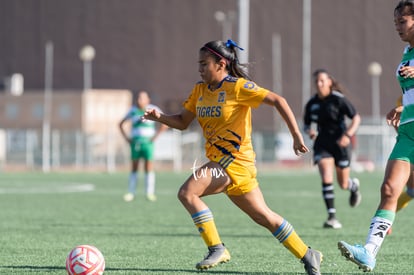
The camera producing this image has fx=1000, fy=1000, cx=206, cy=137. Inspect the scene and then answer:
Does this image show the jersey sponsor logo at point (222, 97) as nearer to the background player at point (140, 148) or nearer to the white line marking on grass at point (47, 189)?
the background player at point (140, 148)

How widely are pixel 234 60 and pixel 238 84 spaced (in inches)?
11.9

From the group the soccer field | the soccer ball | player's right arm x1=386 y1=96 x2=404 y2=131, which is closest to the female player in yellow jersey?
the soccer field

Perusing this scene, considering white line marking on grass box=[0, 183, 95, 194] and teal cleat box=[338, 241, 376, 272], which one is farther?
white line marking on grass box=[0, 183, 95, 194]

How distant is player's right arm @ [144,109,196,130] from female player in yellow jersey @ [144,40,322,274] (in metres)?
0.01

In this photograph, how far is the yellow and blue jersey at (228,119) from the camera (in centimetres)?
852

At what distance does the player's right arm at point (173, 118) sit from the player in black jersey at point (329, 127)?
17.1ft

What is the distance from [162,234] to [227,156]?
4.29 meters

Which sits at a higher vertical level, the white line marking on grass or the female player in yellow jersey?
the female player in yellow jersey

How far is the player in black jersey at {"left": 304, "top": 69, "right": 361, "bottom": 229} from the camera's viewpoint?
14.0m

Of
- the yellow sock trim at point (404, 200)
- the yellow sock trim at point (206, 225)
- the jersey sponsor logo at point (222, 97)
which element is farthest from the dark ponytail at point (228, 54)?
the yellow sock trim at point (404, 200)

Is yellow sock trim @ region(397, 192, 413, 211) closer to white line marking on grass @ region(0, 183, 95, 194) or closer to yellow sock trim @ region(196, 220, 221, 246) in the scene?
yellow sock trim @ region(196, 220, 221, 246)

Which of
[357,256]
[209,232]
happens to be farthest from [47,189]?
[357,256]

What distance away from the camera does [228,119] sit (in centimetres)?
855

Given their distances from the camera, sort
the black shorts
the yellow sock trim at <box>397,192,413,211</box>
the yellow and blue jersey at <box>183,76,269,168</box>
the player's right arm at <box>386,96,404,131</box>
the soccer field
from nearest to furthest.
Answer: the yellow and blue jersey at <box>183,76,269,168</box>, the player's right arm at <box>386,96,404,131</box>, the soccer field, the yellow sock trim at <box>397,192,413,211</box>, the black shorts
